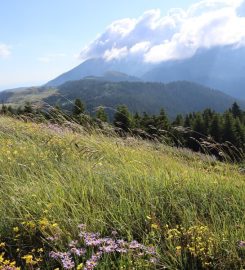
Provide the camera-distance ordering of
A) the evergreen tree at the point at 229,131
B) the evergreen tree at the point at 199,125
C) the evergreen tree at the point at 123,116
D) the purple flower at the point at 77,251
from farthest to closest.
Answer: the evergreen tree at the point at 199,125, the evergreen tree at the point at 229,131, the evergreen tree at the point at 123,116, the purple flower at the point at 77,251

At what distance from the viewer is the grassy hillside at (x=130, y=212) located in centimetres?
363

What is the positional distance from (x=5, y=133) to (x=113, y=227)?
5977 millimetres

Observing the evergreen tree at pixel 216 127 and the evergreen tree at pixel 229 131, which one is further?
the evergreen tree at pixel 216 127

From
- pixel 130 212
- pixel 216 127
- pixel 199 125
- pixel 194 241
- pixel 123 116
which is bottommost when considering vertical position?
pixel 216 127

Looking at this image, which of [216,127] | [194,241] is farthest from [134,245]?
[216,127]

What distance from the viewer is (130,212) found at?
4352 millimetres

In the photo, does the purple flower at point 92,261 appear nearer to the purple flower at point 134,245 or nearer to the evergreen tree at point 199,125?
the purple flower at point 134,245

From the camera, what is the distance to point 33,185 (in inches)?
205

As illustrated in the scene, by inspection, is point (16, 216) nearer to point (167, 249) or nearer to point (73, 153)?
point (167, 249)

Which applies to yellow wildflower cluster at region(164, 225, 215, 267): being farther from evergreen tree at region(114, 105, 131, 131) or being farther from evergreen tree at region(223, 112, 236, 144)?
evergreen tree at region(223, 112, 236, 144)

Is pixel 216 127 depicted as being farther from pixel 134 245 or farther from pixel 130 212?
pixel 134 245

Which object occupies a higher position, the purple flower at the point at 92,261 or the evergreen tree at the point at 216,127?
the purple flower at the point at 92,261

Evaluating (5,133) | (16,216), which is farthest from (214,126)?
(16,216)

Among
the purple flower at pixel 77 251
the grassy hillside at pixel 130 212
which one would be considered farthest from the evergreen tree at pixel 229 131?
the purple flower at pixel 77 251
